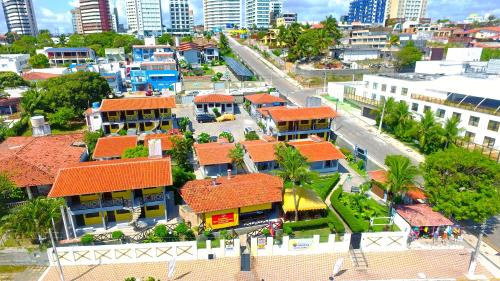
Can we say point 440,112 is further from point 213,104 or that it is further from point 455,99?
point 213,104

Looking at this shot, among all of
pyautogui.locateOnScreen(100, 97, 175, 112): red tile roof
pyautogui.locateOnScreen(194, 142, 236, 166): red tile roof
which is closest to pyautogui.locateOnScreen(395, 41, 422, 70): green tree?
pyautogui.locateOnScreen(100, 97, 175, 112): red tile roof

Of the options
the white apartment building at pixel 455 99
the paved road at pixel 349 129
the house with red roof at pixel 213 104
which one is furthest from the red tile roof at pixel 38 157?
the white apartment building at pixel 455 99

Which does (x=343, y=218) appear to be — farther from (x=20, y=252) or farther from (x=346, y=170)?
(x=20, y=252)

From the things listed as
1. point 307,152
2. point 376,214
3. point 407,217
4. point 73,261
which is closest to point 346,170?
point 307,152

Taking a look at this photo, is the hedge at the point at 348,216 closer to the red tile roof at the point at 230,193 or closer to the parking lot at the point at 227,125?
the red tile roof at the point at 230,193

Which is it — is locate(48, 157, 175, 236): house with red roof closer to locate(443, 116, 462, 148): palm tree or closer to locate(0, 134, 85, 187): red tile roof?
locate(0, 134, 85, 187): red tile roof

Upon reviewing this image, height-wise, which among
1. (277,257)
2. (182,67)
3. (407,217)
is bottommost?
(277,257)

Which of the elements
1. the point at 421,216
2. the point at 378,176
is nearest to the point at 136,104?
the point at 378,176
